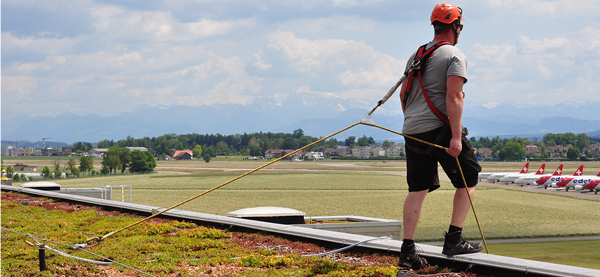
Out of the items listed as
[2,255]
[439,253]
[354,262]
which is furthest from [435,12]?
[2,255]

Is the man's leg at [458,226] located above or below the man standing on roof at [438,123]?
below

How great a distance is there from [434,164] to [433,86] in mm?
843

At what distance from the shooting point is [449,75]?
479cm

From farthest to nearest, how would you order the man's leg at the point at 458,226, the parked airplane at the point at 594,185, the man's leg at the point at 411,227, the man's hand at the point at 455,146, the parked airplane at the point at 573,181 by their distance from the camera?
the parked airplane at the point at 573,181 → the parked airplane at the point at 594,185 → the man's leg at the point at 458,226 → the man's leg at the point at 411,227 → the man's hand at the point at 455,146

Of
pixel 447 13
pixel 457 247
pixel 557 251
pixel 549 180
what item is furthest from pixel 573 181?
pixel 447 13

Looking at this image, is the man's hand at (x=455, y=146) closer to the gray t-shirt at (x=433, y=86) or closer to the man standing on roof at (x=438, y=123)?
the man standing on roof at (x=438, y=123)

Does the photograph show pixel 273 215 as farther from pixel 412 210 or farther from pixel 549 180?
pixel 549 180

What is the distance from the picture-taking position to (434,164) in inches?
201

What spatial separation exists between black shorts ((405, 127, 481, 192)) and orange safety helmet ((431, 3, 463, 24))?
1.19 m

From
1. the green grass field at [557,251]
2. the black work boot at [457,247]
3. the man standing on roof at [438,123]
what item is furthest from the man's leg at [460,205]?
the green grass field at [557,251]

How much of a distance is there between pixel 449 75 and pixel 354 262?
2686mm

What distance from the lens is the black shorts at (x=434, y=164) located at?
494cm

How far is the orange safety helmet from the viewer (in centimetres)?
506

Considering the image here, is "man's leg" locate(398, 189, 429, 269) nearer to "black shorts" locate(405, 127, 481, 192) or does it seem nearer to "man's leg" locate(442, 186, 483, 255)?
"black shorts" locate(405, 127, 481, 192)
